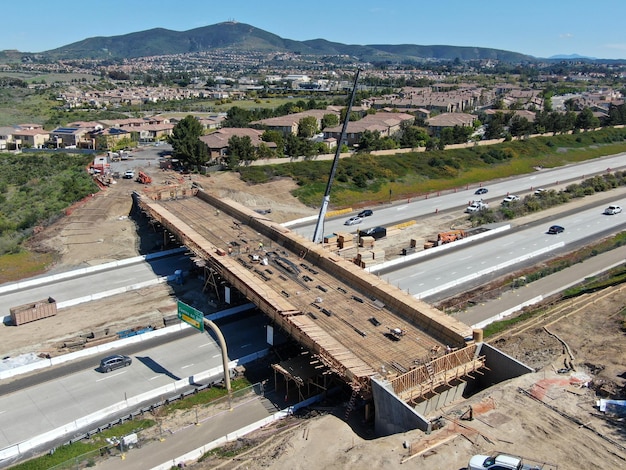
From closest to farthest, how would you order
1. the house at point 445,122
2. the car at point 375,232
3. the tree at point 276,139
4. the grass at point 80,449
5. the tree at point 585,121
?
the grass at point 80,449 → the car at point 375,232 → the tree at point 276,139 → the house at point 445,122 → the tree at point 585,121

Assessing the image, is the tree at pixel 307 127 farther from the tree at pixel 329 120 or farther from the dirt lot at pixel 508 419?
the dirt lot at pixel 508 419

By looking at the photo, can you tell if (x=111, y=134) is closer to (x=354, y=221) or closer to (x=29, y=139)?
(x=29, y=139)

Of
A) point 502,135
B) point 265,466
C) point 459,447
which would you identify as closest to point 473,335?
point 459,447

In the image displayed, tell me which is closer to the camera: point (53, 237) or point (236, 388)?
point (236, 388)

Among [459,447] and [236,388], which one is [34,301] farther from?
[459,447]

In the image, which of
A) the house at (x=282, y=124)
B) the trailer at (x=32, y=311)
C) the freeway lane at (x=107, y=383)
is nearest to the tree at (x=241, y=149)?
the house at (x=282, y=124)

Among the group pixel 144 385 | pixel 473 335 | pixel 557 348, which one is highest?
pixel 473 335
